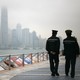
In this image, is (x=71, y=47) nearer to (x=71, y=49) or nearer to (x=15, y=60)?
(x=71, y=49)

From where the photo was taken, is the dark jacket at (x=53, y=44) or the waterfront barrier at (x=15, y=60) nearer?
the dark jacket at (x=53, y=44)

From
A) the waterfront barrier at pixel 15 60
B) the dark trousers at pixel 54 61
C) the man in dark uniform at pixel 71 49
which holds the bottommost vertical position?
the waterfront barrier at pixel 15 60

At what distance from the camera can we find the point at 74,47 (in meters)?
11.9

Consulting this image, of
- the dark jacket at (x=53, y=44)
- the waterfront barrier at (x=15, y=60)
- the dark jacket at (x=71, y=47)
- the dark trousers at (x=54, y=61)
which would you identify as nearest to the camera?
the dark jacket at (x=71, y=47)

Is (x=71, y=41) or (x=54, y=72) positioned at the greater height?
(x=71, y=41)

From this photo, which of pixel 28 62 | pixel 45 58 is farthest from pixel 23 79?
pixel 45 58

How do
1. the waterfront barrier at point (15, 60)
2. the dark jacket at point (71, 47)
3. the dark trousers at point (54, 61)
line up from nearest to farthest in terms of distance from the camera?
the dark jacket at point (71, 47) → the dark trousers at point (54, 61) → the waterfront barrier at point (15, 60)

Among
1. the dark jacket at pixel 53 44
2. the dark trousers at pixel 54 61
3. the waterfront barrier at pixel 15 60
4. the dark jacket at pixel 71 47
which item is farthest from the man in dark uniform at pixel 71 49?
the waterfront barrier at pixel 15 60

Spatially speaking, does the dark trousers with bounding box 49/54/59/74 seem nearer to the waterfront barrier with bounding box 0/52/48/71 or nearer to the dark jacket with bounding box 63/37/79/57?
the dark jacket with bounding box 63/37/79/57

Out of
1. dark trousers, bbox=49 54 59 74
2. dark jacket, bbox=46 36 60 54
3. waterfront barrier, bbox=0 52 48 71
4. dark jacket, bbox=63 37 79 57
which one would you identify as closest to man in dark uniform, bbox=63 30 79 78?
dark jacket, bbox=63 37 79 57

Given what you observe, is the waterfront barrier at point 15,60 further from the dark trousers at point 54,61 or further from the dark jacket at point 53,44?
A: the dark jacket at point 53,44

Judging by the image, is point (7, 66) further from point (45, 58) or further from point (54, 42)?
point (45, 58)

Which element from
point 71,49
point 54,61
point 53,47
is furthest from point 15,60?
point 71,49

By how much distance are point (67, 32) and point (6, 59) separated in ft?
20.3
